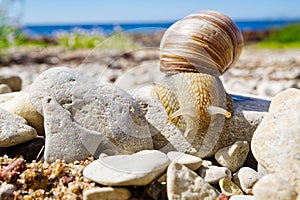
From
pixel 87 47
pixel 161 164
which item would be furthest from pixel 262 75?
pixel 87 47

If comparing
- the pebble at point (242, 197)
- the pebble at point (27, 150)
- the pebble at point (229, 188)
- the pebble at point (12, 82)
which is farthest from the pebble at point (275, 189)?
the pebble at point (12, 82)

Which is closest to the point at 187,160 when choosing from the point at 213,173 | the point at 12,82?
the point at 213,173

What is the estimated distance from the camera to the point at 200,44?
3055 millimetres

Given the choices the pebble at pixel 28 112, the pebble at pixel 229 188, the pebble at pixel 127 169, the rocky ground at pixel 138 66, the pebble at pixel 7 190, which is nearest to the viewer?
the pebble at pixel 127 169

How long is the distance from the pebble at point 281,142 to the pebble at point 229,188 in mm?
228

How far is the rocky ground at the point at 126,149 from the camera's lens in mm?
2148

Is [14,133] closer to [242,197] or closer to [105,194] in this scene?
[105,194]

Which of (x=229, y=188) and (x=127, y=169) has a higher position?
(x=127, y=169)

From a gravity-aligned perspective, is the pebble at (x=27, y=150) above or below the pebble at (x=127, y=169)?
below

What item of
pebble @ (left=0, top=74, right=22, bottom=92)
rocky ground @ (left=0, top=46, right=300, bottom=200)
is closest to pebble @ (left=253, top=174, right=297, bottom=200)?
rocky ground @ (left=0, top=46, right=300, bottom=200)

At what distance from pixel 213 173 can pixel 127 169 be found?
57cm

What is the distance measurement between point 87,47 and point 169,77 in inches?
454

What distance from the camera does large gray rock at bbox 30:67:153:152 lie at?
2.66 m

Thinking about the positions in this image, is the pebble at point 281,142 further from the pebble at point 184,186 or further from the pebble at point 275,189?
the pebble at point 184,186
